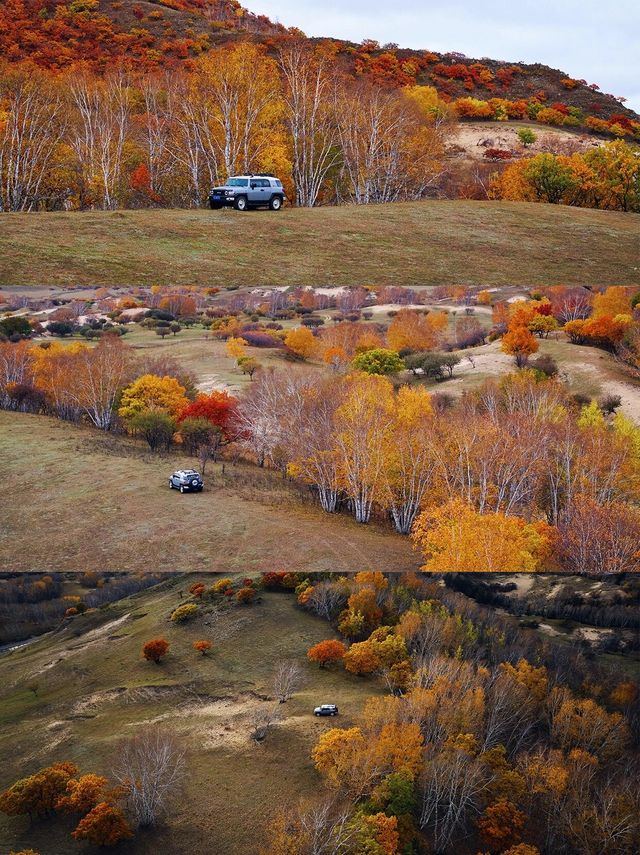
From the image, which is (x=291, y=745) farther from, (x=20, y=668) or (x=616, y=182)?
(x=616, y=182)

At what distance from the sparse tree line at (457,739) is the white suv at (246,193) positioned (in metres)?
39.9

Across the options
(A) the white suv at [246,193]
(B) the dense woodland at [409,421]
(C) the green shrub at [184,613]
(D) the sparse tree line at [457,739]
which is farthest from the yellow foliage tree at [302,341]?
(A) the white suv at [246,193]

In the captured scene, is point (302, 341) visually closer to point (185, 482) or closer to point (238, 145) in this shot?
point (185, 482)

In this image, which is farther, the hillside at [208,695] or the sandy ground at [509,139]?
the sandy ground at [509,139]

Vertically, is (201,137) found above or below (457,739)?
above

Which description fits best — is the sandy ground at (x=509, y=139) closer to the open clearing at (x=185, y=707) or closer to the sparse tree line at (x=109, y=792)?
the open clearing at (x=185, y=707)

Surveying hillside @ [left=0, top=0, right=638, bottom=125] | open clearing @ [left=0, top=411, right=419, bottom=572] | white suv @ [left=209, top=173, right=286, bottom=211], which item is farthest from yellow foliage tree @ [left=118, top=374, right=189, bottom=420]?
hillside @ [left=0, top=0, right=638, bottom=125]

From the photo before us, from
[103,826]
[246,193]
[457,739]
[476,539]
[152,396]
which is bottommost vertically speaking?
[457,739]

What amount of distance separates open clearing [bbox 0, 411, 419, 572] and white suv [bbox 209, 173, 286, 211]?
125ft

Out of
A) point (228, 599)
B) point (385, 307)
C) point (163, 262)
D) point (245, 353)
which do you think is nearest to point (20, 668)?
point (228, 599)

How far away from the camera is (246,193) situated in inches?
1884

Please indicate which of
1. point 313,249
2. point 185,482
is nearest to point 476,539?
point 185,482

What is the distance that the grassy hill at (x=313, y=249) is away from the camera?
20.5 metres

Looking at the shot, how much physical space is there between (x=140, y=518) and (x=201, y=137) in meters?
60.0
